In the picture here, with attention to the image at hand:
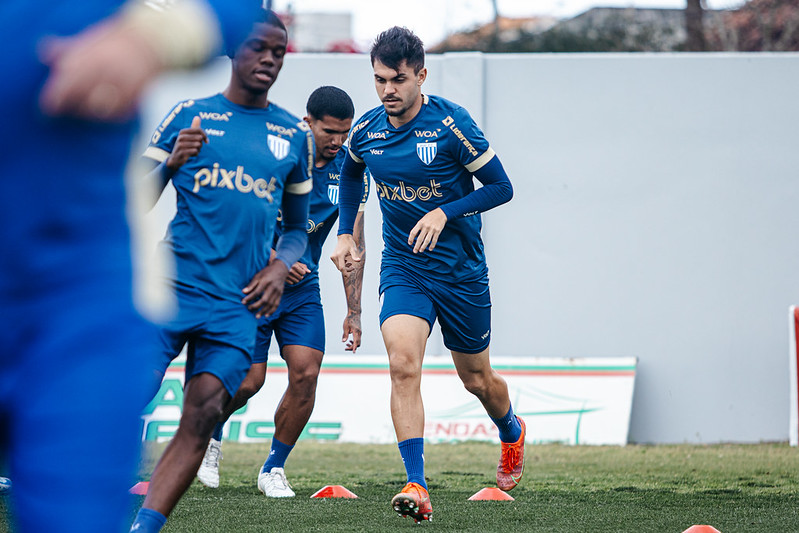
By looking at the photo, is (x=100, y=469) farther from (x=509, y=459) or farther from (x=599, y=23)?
(x=599, y=23)

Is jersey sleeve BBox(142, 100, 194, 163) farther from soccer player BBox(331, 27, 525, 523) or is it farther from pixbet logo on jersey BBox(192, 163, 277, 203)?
soccer player BBox(331, 27, 525, 523)

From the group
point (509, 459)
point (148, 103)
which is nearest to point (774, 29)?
point (509, 459)

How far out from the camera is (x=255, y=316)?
3.64m

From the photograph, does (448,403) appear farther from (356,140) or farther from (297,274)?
(356,140)

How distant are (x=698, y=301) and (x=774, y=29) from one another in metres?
11.0

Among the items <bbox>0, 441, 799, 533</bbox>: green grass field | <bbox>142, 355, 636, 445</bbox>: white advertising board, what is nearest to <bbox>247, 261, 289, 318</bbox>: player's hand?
<bbox>0, 441, 799, 533</bbox>: green grass field

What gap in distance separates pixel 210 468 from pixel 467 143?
2572 millimetres

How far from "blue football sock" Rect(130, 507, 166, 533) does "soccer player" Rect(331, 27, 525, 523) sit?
198 cm

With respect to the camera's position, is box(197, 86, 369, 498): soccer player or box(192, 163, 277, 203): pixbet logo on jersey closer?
box(192, 163, 277, 203): pixbet logo on jersey

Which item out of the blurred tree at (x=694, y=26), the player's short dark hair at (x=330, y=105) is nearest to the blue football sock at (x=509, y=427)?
the player's short dark hair at (x=330, y=105)

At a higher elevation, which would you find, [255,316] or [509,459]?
[255,316]

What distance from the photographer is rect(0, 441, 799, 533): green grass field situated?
5059 millimetres

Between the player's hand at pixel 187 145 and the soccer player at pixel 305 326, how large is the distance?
2.22 metres

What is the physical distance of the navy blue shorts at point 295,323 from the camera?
6.00 meters
